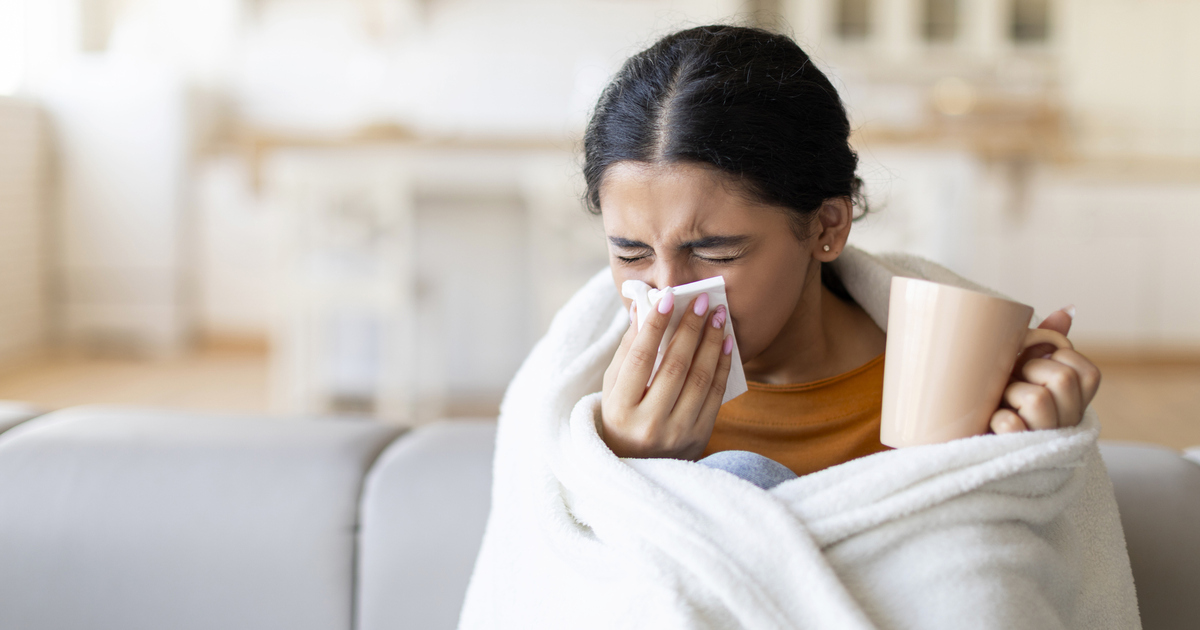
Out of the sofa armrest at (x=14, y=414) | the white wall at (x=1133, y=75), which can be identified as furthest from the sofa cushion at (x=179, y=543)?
the white wall at (x=1133, y=75)

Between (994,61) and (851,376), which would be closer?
(851,376)

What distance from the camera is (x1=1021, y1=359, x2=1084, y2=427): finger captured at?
0.63 meters

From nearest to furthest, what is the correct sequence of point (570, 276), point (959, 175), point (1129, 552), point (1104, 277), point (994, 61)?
1. point (1129, 552)
2. point (959, 175)
3. point (570, 276)
4. point (1104, 277)
5. point (994, 61)

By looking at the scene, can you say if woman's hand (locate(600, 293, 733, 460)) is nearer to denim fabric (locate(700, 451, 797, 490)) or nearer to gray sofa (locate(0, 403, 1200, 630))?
denim fabric (locate(700, 451, 797, 490))

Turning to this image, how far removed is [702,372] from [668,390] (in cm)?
4

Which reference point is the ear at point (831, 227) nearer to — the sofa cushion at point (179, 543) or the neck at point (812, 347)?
the neck at point (812, 347)

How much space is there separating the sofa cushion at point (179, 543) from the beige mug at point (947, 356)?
1.84 feet

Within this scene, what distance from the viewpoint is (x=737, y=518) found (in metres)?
0.61

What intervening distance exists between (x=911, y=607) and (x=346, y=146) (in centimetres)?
289

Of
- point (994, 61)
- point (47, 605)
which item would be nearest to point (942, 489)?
point (47, 605)

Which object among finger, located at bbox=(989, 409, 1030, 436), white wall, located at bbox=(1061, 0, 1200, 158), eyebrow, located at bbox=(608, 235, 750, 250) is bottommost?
finger, located at bbox=(989, 409, 1030, 436)

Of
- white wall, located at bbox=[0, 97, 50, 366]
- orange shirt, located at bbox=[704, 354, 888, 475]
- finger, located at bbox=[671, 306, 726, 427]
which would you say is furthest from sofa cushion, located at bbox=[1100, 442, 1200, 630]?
white wall, located at bbox=[0, 97, 50, 366]

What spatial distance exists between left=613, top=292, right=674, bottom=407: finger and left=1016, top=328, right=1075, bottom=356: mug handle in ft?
0.86

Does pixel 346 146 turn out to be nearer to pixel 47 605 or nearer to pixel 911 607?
pixel 47 605
